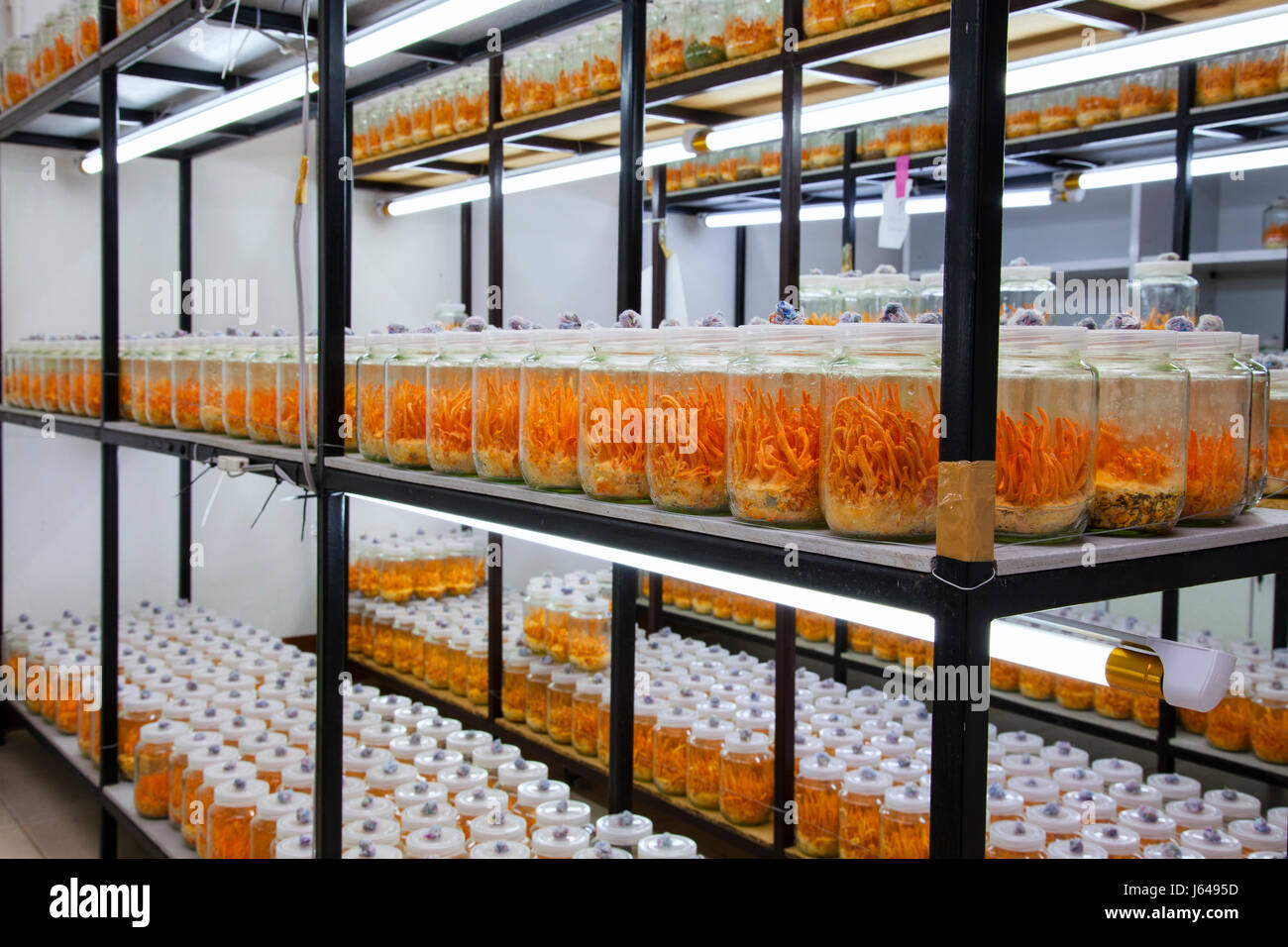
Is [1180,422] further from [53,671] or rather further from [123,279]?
[123,279]

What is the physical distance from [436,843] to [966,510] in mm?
1366

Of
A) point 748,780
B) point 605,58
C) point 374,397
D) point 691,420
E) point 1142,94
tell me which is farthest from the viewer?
point 1142,94

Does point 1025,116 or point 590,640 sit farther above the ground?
point 1025,116

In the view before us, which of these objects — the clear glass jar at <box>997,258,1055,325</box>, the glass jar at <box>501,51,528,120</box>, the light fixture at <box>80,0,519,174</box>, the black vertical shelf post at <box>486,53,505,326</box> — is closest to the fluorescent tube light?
the light fixture at <box>80,0,519,174</box>

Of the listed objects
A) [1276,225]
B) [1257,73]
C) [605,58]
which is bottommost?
[1276,225]

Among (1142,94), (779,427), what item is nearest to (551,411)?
(779,427)

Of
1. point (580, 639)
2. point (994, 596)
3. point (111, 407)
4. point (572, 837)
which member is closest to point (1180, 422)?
point (994, 596)

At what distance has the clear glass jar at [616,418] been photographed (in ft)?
4.14

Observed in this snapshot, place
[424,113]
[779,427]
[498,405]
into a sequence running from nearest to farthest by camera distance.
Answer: [779,427] → [498,405] → [424,113]

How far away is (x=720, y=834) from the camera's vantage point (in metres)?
2.55

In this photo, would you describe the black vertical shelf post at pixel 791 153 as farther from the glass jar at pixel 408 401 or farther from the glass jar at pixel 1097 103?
the glass jar at pixel 1097 103

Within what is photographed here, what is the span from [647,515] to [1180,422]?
1.94ft

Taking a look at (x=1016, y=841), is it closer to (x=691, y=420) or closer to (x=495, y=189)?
(x=691, y=420)

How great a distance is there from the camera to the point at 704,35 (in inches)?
112
